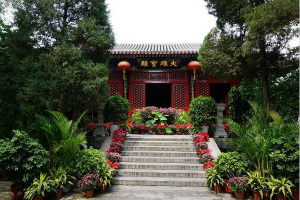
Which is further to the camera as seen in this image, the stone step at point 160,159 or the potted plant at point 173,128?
the potted plant at point 173,128

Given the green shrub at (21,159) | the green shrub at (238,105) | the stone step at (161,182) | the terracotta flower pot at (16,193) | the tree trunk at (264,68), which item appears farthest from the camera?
the green shrub at (238,105)

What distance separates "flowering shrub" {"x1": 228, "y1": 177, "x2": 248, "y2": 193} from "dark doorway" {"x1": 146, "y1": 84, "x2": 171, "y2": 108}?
469 inches

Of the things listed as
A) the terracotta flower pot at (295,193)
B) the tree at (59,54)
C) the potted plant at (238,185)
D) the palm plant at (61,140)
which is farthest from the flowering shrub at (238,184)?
the tree at (59,54)

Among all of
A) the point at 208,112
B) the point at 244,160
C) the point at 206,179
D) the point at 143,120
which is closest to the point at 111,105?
the point at 143,120

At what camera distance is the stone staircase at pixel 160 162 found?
487 centimetres

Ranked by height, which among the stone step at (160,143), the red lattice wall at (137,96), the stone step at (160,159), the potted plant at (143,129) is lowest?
the stone step at (160,159)

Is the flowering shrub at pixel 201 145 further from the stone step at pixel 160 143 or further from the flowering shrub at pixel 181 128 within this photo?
the flowering shrub at pixel 181 128

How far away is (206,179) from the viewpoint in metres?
4.77

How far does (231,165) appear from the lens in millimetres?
4285

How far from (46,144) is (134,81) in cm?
638

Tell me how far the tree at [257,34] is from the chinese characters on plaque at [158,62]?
3.84 metres

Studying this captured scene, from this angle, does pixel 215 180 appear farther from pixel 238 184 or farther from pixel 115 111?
pixel 115 111

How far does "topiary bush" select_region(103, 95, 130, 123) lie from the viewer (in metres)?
7.10

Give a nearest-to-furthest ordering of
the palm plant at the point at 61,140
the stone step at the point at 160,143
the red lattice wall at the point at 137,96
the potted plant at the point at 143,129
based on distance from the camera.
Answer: the palm plant at the point at 61,140, the stone step at the point at 160,143, the potted plant at the point at 143,129, the red lattice wall at the point at 137,96
